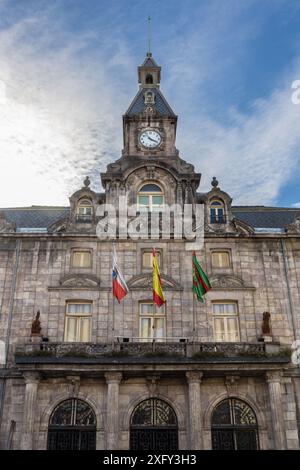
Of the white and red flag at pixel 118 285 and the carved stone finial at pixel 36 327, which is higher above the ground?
the white and red flag at pixel 118 285

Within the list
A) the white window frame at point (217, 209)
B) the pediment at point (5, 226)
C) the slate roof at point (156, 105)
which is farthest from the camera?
the slate roof at point (156, 105)

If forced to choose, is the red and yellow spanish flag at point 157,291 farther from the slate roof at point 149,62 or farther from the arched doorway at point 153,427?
the slate roof at point 149,62

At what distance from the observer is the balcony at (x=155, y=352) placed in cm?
2483

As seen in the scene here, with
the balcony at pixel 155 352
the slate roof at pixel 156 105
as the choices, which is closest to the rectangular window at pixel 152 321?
the balcony at pixel 155 352

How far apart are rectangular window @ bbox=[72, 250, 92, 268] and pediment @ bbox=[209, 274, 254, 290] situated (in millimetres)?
6585

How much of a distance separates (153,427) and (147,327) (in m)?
4.88

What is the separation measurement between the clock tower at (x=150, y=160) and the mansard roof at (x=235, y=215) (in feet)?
12.6

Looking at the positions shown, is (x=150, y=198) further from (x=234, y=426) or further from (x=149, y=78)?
(x=234, y=426)

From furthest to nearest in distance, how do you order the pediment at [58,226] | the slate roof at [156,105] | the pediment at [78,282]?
the slate roof at [156,105]
the pediment at [58,226]
the pediment at [78,282]

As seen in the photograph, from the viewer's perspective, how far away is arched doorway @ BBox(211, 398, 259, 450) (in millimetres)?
24406

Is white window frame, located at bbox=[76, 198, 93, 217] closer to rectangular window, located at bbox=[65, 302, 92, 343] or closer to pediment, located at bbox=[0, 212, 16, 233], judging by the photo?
pediment, located at bbox=[0, 212, 16, 233]

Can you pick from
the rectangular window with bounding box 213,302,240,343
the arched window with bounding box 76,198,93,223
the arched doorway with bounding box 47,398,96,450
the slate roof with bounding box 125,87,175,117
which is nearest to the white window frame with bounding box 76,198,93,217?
the arched window with bounding box 76,198,93,223

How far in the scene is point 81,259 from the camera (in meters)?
28.9
